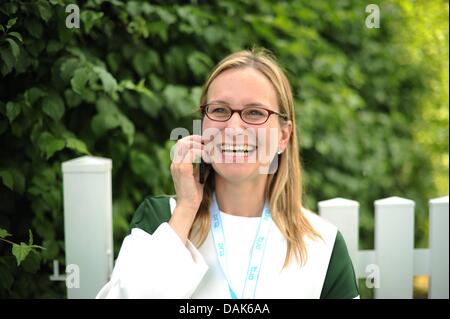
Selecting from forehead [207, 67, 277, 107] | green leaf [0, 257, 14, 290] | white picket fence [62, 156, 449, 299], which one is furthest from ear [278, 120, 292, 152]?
green leaf [0, 257, 14, 290]

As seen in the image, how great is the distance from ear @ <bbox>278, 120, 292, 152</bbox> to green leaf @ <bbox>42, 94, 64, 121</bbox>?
86 centimetres

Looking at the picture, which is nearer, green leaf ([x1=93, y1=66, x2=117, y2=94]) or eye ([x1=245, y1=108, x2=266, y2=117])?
eye ([x1=245, y1=108, x2=266, y2=117])

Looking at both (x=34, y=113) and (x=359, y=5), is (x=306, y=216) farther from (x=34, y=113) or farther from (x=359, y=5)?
(x=359, y=5)

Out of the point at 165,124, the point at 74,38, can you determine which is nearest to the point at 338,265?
the point at 165,124

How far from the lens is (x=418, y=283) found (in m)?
4.18

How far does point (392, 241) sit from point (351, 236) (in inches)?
7.4

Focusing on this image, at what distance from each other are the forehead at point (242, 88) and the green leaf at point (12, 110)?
0.69m

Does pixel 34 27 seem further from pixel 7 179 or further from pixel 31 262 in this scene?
pixel 31 262

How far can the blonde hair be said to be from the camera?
1.85 meters

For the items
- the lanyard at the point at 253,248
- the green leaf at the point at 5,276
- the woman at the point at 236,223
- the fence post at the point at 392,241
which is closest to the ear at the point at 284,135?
the woman at the point at 236,223

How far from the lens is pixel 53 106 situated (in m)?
2.06

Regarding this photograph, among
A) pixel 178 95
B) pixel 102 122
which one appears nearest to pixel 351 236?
pixel 178 95

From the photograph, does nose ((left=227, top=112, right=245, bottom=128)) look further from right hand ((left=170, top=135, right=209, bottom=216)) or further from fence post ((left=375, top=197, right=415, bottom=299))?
fence post ((left=375, top=197, right=415, bottom=299))
